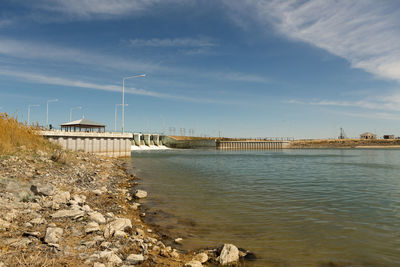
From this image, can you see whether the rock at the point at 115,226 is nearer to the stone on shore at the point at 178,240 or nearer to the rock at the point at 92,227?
the rock at the point at 92,227

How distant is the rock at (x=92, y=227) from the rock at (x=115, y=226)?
261 millimetres

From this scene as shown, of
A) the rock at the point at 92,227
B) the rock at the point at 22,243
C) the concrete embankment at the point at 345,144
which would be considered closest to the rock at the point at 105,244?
the rock at the point at 92,227

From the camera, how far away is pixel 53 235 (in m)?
6.01

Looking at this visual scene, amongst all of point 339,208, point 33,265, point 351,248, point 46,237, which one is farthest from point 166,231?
point 339,208

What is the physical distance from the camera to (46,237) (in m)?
5.88

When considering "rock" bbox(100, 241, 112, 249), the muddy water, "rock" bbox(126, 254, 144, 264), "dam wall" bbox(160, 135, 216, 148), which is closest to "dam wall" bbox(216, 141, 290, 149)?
"dam wall" bbox(160, 135, 216, 148)

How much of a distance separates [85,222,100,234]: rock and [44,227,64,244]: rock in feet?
2.04

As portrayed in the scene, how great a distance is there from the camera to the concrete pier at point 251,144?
134 meters

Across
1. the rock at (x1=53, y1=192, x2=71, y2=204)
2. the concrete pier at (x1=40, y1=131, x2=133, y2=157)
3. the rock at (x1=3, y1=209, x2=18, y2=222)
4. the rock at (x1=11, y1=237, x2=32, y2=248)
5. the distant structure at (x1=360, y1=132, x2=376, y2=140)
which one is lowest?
the rock at (x1=11, y1=237, x2=32, y2=248)

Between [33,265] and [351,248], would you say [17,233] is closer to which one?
[33,265]

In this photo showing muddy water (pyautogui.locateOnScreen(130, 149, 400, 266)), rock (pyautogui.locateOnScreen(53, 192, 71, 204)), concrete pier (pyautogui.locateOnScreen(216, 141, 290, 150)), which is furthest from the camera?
concrete pier (pyautogui.locateOnScreen(216, 141, 290, 150))

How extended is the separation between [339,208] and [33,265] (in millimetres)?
13144

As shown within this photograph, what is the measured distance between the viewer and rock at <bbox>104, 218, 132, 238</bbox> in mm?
6888

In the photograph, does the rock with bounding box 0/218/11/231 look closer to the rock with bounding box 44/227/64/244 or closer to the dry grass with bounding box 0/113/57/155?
the rock with bounding box 44/227/64/244
